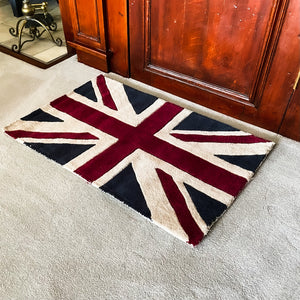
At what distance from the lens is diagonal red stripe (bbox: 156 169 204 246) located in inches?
44.4

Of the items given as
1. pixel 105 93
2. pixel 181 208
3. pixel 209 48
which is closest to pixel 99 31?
pixel 105 93

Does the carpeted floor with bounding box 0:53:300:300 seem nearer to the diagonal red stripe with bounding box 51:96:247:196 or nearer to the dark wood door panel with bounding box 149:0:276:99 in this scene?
the diagonal red stripe with bounding box 51:96:247:196

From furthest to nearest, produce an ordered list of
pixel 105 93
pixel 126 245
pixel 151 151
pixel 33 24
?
pixel 33 24 → pixel 105 93 → pixel 151 151 → pixel 126 245

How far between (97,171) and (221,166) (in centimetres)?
51

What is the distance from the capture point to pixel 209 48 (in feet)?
4.99

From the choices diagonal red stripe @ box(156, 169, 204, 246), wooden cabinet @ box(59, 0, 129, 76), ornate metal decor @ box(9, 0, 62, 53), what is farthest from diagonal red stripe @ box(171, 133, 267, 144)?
ornate metal decor @ box(9, 0, 62, 53)

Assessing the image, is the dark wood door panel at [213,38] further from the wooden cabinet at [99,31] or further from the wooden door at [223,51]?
the wooden cabinet at [99,31]

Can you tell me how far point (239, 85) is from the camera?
60.4 inches

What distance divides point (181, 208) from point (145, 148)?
350 millimetres

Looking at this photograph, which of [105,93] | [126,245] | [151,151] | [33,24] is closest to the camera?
Result: [126,245]

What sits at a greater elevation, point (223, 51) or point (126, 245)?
point (223, 51)

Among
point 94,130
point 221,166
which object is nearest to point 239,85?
point 221,166

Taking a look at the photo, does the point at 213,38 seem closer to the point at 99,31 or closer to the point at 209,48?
the point at 209,48

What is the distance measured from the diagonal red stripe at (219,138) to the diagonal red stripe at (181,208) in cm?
25
